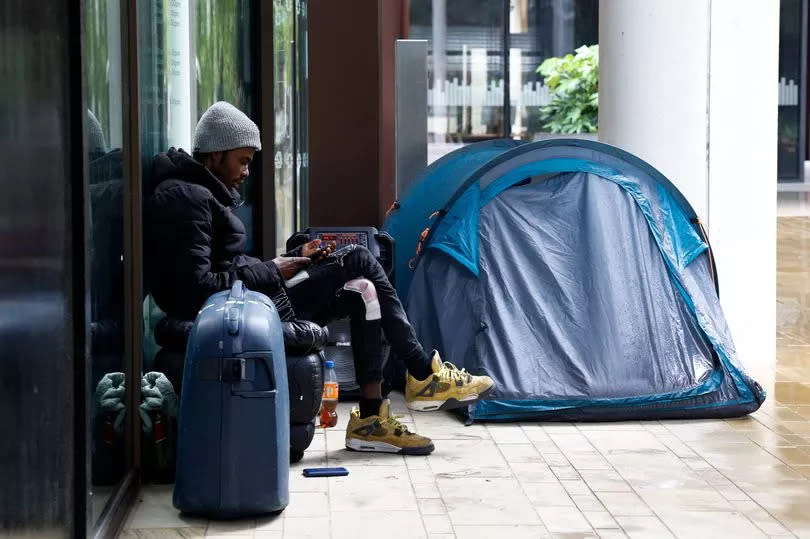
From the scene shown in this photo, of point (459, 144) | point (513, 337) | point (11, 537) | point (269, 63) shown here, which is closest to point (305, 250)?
point (513, 337)

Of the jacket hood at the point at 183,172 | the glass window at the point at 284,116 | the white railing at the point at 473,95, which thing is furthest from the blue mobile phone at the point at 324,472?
the white railing at the point at 473,95

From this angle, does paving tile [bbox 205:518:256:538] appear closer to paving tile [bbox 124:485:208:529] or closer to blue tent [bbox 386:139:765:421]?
paving tile [bbox 124:485:208:529]

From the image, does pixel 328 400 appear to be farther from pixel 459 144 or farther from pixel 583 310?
pixel 459 144

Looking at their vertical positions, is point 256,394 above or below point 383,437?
above

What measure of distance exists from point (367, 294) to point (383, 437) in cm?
57

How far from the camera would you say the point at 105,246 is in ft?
14.9

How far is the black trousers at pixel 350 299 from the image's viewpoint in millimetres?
5762

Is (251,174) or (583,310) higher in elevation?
(251,174)

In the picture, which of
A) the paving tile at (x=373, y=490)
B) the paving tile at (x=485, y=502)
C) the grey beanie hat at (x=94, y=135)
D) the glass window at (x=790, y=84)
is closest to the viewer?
the grey beanie hat at (x=94, y=135)

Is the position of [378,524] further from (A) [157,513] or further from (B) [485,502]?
(A) [157,513]

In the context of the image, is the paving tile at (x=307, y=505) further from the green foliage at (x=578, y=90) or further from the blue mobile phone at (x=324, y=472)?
the green foliage at (x=578, y=90)

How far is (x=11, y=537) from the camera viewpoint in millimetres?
3064

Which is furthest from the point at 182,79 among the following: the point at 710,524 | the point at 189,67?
the point at 710,524

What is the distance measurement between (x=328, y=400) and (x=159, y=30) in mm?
1688
